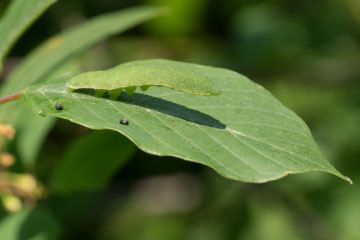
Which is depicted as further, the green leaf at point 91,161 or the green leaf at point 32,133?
the green leaf at point 32,133

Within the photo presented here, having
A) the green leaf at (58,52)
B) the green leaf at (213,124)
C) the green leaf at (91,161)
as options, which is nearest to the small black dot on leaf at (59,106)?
the green leaf at (213,124)

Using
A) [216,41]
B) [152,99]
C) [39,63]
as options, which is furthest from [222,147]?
[216,41]

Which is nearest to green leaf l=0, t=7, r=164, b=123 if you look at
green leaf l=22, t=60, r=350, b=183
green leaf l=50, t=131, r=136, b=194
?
green leaf l=50, t=131, r=136, b=194

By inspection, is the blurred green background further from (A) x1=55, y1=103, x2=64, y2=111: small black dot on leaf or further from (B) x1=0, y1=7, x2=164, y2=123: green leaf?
(A) x1=55, y1=103, x2=64, y2=111: small black dot on leaf

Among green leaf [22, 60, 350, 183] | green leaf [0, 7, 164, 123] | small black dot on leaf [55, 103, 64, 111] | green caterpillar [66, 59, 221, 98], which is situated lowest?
green leaf [0, 7, 164, 123]

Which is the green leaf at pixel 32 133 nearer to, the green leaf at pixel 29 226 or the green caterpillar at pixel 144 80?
the green leaf at pixel 29 226

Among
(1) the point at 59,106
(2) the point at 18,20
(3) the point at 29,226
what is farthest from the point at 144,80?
(3) the point at 29,226

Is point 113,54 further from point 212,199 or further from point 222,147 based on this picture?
point 222,147
